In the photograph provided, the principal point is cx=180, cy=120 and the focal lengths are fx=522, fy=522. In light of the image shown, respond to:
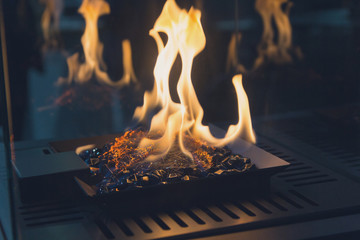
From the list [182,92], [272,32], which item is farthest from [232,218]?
[272,32]

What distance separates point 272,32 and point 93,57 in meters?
0.84

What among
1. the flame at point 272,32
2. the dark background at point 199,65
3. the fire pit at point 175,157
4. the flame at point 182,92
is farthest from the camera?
the flame at point 272,32

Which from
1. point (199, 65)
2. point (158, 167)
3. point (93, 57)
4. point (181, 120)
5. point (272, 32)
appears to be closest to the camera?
point (158, 167)

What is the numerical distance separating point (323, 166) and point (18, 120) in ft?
4.88

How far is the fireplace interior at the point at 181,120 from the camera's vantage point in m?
1.10

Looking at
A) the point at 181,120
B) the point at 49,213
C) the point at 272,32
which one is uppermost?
the point at 272,32

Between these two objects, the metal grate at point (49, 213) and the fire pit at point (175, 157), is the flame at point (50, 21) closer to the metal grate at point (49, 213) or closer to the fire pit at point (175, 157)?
the fire pit at point (175, 157)

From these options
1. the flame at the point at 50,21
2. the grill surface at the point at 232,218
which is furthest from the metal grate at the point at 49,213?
the flame at the point at 50,21

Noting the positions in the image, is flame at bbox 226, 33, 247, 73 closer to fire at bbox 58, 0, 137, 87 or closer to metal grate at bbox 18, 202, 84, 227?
fire at bbox 58, 0, 137, 87

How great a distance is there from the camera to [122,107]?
7.52 ft

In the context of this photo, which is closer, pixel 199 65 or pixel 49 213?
pixel 49 213

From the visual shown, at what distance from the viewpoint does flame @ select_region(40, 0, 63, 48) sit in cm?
244

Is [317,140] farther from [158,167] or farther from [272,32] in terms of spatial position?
[158,167]

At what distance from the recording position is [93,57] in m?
2.37
